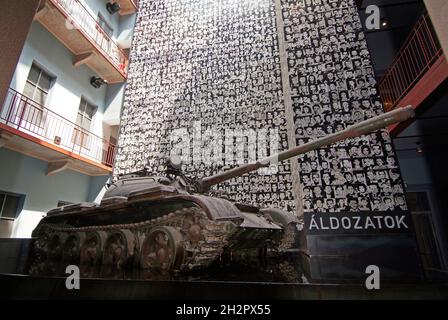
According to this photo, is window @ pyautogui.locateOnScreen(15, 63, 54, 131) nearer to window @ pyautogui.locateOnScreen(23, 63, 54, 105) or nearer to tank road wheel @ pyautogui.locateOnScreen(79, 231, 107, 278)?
window @ pyautogui.locateOnScreen(23, 63, 54, 105)

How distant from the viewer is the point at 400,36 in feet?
25.3

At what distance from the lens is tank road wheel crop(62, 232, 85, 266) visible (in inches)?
183

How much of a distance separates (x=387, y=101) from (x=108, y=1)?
11801 mm

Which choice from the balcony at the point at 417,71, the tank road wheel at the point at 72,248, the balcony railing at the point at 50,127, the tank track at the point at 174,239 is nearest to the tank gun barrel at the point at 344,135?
the tank track at the point at 174,239

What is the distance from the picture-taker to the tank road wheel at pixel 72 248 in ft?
15.3

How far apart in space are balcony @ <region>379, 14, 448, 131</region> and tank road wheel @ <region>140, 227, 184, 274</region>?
553cm

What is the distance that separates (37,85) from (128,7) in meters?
6.52

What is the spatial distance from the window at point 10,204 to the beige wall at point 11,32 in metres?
5.89

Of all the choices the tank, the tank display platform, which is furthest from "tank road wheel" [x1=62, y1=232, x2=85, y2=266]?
the tank display platform

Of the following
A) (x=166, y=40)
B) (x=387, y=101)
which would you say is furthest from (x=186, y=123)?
(x=387, y=101)

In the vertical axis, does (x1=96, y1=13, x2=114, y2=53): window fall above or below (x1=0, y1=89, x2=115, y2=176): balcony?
above

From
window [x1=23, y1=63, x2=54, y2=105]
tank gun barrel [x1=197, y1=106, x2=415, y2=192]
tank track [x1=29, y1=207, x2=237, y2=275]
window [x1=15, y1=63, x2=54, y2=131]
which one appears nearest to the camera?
tank track [x1=29, y1=207, x2=237, y2=275]
